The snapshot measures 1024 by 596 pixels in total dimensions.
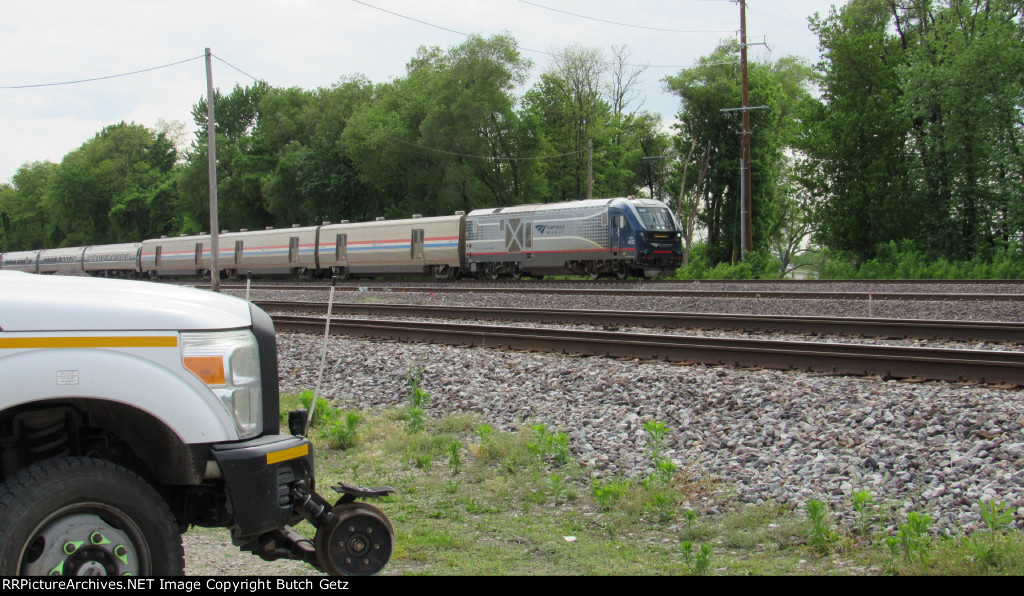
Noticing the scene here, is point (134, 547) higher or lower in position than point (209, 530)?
higher

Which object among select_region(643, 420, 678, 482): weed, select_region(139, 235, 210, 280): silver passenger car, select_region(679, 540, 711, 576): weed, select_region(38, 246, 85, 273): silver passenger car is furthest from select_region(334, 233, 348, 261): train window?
select_region(679, 540, 711, 576): weed

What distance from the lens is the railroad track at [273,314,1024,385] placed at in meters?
8.74

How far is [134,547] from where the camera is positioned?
3.14m

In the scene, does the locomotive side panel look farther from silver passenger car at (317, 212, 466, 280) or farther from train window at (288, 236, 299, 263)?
train window at (288, 236, 299, 263)

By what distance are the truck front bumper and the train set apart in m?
26.0

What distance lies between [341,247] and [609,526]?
36585mm

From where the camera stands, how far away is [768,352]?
1007cm

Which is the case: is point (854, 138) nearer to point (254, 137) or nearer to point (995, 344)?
point (995, 344)

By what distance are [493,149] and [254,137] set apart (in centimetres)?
3243

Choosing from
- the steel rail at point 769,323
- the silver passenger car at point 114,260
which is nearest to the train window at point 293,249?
the silver passenger car at point 114,260

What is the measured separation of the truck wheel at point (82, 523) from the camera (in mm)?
2908

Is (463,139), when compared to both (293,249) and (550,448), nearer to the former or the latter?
(293,249)

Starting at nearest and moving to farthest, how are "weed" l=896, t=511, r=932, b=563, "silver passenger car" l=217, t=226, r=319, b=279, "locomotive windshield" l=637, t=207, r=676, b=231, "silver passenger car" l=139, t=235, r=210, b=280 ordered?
1. "weed" l=896, t=511, r=932, b=563
2. "locomotive windshield" l=637, t=207, r=676, b=231
3. "silver passenger car" l=217, t=226, r=319, b=279
4. "silver passenger car" l=139, t=235, r=210, b=280

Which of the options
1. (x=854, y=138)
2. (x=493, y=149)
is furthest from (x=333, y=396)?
(x=493, y=149)
